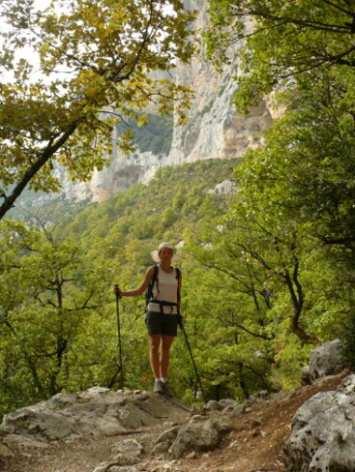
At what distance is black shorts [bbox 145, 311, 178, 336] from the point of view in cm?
869

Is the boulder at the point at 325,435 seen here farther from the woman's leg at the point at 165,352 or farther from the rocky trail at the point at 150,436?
the woman's leg at the point at 165,352

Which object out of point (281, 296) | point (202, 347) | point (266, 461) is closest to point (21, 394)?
point (202, 347)

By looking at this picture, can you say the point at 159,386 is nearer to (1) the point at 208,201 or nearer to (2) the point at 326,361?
(2) the point at 326,361

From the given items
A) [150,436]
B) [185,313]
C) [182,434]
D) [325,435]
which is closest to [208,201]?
[185,313]

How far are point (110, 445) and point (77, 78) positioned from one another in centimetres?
503

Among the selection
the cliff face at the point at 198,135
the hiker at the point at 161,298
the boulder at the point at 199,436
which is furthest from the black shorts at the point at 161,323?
the cliff face at the point at 198,135

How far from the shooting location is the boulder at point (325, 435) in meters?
3.65

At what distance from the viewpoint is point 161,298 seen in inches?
343

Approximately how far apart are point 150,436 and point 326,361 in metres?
2.99

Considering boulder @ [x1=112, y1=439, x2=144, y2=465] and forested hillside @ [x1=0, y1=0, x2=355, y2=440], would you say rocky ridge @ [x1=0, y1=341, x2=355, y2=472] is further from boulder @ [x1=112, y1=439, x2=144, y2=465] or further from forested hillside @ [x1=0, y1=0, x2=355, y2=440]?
forested hillside @ [x1=0, y1=0, x2=355, y2=440]

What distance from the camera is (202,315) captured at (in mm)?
22266

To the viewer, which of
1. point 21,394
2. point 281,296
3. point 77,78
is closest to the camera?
point 77,78

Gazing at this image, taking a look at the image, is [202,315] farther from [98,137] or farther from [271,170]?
[98,137]

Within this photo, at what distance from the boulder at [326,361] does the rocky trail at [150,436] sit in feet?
3.50
